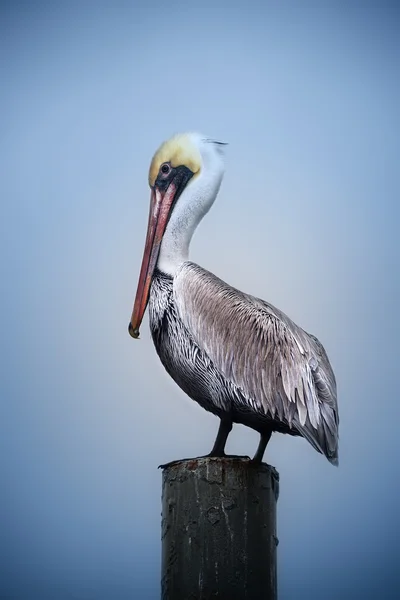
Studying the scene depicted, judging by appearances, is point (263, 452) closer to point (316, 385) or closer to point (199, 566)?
point (316, 385)

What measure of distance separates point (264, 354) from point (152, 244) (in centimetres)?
124

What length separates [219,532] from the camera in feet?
17.5

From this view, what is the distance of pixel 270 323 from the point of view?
6.71 m

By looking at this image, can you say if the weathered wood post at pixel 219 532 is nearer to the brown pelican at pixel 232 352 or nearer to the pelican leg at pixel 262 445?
the pelican leg at pixel 262 445

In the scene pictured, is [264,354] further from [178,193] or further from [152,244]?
[178,193]

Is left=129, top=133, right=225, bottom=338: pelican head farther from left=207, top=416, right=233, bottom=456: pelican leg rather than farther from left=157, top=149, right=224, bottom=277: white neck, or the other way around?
left=207, top=416, right=233, bottom=456: pelican leg

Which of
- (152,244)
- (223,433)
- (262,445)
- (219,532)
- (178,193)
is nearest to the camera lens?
(219,532)

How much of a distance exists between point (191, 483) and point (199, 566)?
443mm

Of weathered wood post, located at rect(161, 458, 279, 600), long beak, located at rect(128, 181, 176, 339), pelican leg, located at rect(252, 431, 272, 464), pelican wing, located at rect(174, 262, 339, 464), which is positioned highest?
long beak, located at rect(128, 181, 176, 339)

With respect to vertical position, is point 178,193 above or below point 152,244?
above

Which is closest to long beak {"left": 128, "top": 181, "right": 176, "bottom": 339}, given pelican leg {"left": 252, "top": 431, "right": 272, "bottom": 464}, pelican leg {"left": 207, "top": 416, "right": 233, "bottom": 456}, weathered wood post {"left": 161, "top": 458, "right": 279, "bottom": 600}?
pelican leg {"left": 207, "top": 416, "right": 233, "bottom": 456}

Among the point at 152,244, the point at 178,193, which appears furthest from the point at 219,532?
the point at 178,193

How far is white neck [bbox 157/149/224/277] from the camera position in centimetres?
723

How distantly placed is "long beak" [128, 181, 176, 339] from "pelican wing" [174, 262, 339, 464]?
0.25 metres
